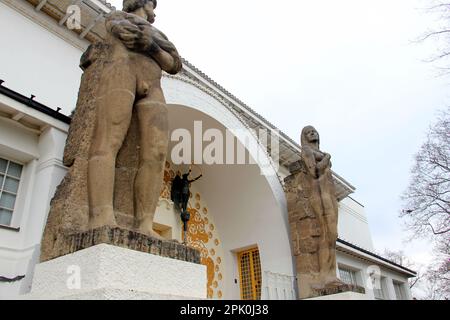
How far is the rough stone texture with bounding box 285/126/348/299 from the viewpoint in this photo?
21.8ft

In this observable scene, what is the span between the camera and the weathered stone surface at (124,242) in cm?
225

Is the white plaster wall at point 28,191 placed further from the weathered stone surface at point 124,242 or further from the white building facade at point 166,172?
the weathered stone surface at point 124,242

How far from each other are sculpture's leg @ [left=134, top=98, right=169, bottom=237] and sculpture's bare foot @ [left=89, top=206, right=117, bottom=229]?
0.32m

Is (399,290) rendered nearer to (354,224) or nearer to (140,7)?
(354,224)

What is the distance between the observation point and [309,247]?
6.98 m

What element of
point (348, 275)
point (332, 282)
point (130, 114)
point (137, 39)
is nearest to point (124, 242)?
point (130, 114)

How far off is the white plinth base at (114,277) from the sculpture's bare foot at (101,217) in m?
0.27

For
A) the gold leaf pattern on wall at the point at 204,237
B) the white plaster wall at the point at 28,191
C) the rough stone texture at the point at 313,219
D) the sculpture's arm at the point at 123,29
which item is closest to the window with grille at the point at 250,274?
the gold leaf pattern on wall at the point at 204,237

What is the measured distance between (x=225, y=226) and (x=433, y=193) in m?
7.06

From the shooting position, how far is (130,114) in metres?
2.84

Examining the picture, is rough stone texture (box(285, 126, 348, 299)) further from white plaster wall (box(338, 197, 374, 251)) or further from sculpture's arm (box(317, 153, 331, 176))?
white plaster wall (box(338, 197, 374, 251))

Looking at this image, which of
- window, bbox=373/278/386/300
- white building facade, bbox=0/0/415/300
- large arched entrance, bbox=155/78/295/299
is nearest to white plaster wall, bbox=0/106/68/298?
white building facade, bbox=0/0/415/300

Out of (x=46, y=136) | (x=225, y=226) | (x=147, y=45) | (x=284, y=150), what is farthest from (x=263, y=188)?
(x=147, y=45)
